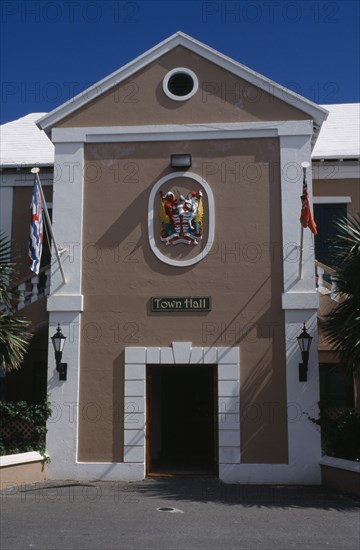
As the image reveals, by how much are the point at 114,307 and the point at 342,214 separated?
22.1 feet

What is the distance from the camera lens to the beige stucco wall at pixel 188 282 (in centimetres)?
1297

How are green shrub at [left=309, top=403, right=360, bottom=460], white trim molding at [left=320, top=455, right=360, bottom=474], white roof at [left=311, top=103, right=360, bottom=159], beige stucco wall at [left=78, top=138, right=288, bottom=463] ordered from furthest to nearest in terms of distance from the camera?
white roof at [left=311, top=103, right=360, bottom=159] → beige stucco wall at [left=78, top=138, right=288, bottom=463] → green shrub at [left=309, top=403, right=360, bottom=460] → white trim molding at [left=320, top=455, right=360, bottom=474]

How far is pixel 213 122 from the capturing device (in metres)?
13.9

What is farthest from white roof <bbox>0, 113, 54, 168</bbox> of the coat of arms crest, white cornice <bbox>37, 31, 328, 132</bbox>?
the coat of arms crest

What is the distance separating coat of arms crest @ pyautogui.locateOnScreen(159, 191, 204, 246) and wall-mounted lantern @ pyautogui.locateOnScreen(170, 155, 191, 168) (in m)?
0.64

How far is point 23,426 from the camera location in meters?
13.0

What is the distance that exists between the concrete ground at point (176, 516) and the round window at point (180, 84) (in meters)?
8.12

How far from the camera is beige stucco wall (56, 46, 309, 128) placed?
45.6ft

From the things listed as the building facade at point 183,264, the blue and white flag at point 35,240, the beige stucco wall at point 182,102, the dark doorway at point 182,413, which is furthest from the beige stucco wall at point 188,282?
the dark doorway at point 182,413

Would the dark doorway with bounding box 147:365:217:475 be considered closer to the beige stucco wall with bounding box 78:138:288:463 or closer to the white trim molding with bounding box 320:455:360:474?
the beige stucco wall with bounding box 78:138:288:463

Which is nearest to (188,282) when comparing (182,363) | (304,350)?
(182,363)

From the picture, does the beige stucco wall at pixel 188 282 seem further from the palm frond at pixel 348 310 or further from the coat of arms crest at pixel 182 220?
the palm frond at pixel 348 310

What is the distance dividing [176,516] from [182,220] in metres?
6.06

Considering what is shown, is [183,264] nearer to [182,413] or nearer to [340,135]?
[182,413]
